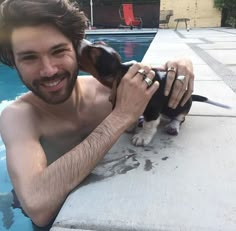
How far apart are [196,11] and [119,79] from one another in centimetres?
1662

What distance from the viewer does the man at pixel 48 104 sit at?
4.42 feet

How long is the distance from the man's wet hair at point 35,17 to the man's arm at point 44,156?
0.39 metres

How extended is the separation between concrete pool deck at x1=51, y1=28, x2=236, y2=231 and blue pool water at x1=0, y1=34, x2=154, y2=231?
80cm

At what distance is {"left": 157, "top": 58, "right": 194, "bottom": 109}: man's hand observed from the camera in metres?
1.72

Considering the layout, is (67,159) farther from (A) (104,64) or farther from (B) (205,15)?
(B) (205,15)

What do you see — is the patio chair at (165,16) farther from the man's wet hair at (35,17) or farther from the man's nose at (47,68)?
the man's nose at (47,68)

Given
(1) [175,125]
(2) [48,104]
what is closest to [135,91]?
(1) [175,125]

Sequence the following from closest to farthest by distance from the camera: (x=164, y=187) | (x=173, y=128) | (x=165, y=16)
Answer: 1. (x=164, y=187)
2. (x=173, y=128)
3. (x=165, y=16)

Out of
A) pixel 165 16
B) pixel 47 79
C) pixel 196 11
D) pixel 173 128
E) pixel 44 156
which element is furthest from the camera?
pixel 196 11

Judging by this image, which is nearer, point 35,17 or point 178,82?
point 35,17

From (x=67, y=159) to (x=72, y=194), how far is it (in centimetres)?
15

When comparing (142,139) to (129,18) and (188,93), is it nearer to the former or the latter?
(188,93)

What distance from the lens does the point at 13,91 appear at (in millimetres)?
6285

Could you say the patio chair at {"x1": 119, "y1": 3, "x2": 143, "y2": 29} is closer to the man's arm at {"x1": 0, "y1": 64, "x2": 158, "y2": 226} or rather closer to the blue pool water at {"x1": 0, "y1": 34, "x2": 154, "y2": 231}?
the blue pool water at {"x1": 0, "y1": 34, "x2": 154, "y2": 231}
